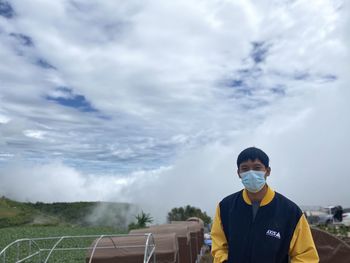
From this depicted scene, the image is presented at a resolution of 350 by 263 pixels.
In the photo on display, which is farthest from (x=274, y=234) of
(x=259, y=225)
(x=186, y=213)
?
(x=186, y=213)

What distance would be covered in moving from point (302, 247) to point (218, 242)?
607mm

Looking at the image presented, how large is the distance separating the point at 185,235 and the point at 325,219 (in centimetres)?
1770

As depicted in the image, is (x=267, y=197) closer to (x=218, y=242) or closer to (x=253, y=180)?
(x=253, y=180)

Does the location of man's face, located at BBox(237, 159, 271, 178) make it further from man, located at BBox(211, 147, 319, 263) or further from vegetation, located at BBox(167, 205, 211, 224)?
vegetation, located at BBox(167, 205, 211, 224)

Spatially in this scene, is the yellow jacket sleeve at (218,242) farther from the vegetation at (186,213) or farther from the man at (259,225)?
the vegetation at (186,213)

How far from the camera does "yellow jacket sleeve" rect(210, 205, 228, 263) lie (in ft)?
10.5

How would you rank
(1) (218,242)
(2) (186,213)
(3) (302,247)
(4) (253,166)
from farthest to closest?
(2) (186,213) < (1) (218,242) < (4) (253,166) < (3) (302,247)

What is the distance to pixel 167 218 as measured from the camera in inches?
1341

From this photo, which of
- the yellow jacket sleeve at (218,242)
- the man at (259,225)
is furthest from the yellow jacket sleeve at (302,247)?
the yellow jacket sleeve at (218,242)

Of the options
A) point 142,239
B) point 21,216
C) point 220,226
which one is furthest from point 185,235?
point 21,216

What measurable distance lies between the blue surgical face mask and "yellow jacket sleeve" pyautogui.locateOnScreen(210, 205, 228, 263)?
35 cm

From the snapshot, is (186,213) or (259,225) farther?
(186,213)

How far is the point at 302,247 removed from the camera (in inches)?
116

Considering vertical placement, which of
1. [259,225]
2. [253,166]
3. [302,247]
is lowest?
[302,247]
